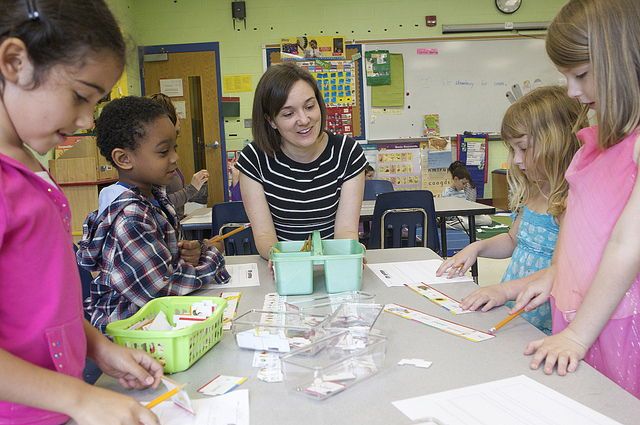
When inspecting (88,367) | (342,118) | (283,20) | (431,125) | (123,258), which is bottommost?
(88,367)

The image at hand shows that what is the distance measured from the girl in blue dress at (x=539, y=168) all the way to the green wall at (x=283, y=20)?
180 inches

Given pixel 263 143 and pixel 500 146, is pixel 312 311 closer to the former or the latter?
pixel 263 143

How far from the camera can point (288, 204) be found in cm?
169

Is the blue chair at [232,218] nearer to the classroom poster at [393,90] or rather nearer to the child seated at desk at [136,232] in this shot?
the child seated at desk at [136,232]

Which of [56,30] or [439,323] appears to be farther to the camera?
[439,323]

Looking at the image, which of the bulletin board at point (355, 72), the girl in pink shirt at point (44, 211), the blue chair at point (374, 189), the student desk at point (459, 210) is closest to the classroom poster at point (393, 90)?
the bulletin board at point (355, 72)

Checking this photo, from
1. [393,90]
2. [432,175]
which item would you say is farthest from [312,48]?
[432,175]

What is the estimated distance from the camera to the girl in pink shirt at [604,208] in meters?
0.80

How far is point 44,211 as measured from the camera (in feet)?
1.96

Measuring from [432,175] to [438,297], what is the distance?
4.97m

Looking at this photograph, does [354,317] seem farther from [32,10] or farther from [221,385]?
[32,10]

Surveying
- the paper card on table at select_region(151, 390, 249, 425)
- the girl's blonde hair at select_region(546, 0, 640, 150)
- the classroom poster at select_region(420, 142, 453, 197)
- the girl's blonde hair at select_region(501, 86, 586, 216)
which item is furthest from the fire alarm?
the paper card on table at select_region(151, 390, 249, 425)

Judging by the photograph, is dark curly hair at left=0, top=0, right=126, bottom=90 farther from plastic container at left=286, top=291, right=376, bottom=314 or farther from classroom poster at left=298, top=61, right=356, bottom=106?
classroom poster at left=298, top=61, right=356, bottom=106

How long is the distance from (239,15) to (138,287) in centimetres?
512
